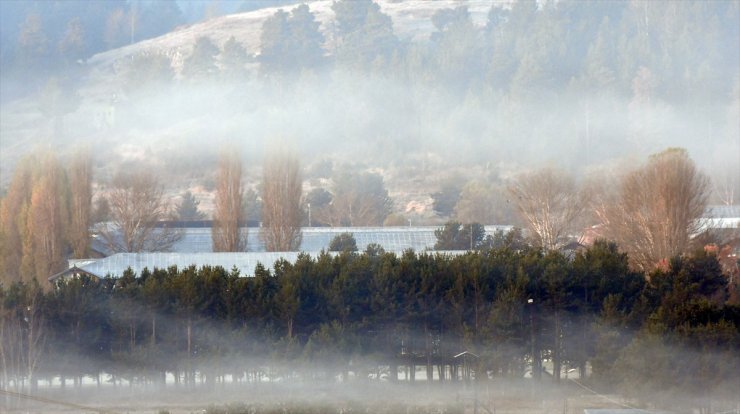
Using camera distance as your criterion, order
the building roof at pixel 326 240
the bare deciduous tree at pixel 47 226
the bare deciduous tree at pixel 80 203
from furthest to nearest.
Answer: the building roof at pixel 326 240 → the bare deciduous tree at pixel 80 203 → the bare deciduous tree at pixel 47 226

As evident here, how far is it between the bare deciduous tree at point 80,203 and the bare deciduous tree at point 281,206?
7.22m

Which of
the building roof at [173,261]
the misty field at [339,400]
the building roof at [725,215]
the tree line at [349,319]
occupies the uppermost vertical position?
the building roof at [725,215]

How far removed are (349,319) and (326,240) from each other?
19.9 metres

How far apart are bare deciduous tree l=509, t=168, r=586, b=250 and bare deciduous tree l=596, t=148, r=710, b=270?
8.62 meters

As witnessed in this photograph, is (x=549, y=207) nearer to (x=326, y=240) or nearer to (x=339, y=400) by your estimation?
(x=326, y=240)

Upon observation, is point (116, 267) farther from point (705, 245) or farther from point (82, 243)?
point (705, 245)

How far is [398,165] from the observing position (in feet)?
293

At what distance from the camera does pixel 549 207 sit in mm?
52562

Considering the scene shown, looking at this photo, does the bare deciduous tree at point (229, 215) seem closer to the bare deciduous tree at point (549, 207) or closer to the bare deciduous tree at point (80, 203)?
the bare deciduous tree at point (80, 203)

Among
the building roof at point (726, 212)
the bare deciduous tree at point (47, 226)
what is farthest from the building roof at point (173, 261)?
the building roof at point (726, 212)

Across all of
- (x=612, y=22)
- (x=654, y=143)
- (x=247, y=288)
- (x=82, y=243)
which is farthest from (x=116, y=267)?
(x=612, y=22)

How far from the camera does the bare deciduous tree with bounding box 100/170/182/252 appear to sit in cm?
5003

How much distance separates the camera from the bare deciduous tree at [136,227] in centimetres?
5003

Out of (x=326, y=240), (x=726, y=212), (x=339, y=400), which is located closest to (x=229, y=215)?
(x=326, y=240)
